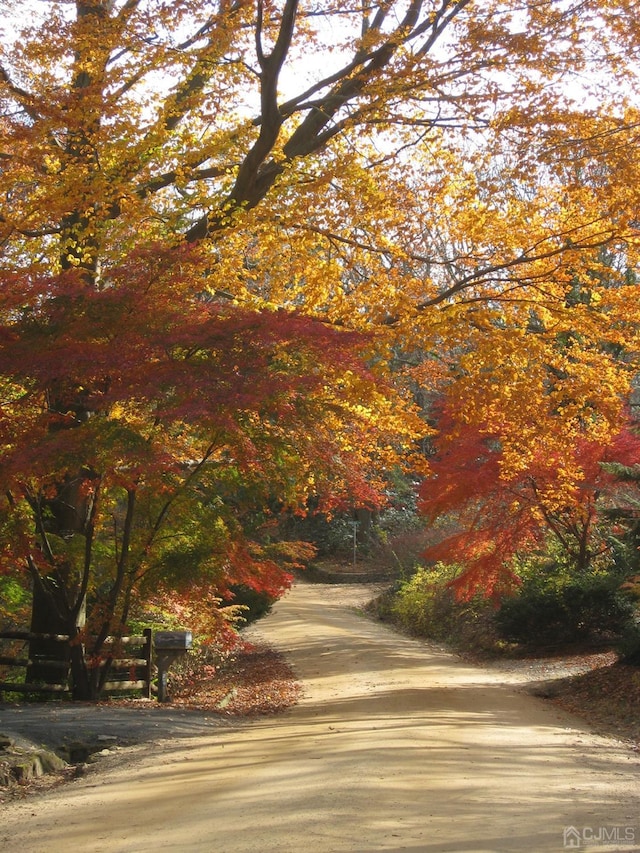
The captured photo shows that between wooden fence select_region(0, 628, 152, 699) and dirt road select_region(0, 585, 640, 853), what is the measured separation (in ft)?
7.99

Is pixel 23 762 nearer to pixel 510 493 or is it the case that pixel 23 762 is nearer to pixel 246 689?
pixel 246 689

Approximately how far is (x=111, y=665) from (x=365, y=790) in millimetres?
6798

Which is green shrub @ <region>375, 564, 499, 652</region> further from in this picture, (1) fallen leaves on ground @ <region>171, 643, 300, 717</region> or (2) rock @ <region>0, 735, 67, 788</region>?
(2) rock @ <region>0, 735, 67, 788</region>

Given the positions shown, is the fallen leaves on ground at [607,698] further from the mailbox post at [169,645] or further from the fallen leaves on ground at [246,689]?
the mailbox post at [169,645]

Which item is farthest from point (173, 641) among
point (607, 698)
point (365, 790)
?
point (365, 790)

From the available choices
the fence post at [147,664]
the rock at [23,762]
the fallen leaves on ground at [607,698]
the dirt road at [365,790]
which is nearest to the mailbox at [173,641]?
the fence post at [147,664]

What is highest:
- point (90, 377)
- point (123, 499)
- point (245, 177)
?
point (245, 177)

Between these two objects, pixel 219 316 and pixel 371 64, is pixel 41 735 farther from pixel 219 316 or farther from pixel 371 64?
pixel 371 64

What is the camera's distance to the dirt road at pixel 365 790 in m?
5.45

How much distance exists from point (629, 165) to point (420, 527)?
2800 centimetres

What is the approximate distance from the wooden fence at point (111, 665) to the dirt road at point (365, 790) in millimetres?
2436

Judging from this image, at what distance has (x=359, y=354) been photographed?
11.4m

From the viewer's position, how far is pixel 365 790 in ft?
21.8

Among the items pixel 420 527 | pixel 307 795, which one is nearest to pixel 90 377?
pixel 307 795
